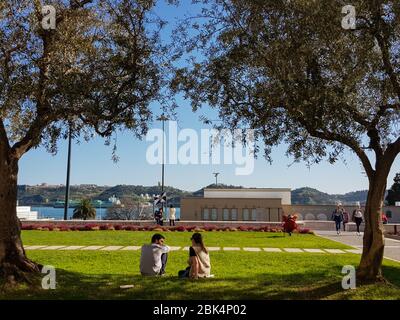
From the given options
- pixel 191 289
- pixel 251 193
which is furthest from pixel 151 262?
pixel 251 193

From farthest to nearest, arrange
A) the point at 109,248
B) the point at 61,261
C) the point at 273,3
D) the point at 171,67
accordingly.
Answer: the point at 109,248 < the point at 61,261 < the point at 171,67 < the point at 273,3

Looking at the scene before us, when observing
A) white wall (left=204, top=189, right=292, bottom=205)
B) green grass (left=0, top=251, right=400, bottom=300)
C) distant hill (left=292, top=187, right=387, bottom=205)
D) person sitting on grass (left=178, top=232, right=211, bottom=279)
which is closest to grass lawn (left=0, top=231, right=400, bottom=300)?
green grass (left=0, top=251, right=400, bottom=300)

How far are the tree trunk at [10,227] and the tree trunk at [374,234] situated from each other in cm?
779

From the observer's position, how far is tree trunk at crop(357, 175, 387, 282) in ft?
36.7

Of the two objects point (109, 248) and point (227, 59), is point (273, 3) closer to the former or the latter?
point (227, 59)

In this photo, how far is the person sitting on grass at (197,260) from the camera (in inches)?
481

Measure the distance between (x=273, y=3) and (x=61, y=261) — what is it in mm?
11068

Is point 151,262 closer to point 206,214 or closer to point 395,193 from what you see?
point 206,214

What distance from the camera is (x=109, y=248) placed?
68.9ft

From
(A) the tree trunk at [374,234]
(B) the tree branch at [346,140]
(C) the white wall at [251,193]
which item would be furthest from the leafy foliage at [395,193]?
(B) the tree branch at [346,140]

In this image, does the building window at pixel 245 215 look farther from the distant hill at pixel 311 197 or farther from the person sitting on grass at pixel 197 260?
the distant hill at pixel 311 197

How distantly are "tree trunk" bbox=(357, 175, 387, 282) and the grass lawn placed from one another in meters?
0.37

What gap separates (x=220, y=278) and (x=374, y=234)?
4.09 meters
